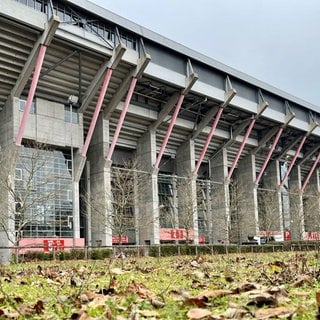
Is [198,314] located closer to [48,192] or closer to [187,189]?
[48,192]

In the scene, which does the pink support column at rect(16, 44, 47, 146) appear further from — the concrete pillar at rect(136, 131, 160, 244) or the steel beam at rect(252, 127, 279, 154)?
the steel beam at rect(252, 127, 279, 154)

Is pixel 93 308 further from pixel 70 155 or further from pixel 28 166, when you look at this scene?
pixel 70 155

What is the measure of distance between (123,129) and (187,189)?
9126 millimetres

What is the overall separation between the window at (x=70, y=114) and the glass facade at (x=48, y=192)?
3133mm

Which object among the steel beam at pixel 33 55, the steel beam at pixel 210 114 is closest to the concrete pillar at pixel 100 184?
the steel beam at pixel 33 55

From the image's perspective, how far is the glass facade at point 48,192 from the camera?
1561 inches

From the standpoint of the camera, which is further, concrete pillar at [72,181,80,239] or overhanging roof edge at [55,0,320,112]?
concrete pillar at [72,181,80,239]

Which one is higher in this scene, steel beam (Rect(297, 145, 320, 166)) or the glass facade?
steel beam (Rect(297, 145, 320, 166))

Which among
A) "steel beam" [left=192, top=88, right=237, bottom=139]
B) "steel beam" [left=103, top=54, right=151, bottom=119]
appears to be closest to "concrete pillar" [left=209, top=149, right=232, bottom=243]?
"steel beam" [left=192, top=88, right=237, bottom=139]

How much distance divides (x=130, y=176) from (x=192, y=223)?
9.30m

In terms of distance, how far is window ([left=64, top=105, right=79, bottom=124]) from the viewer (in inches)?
1698

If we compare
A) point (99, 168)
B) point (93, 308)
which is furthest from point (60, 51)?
point (93, 308)

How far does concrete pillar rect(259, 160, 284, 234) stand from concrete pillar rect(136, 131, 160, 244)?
53.9 feet

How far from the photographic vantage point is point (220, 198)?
57688 millimetres
